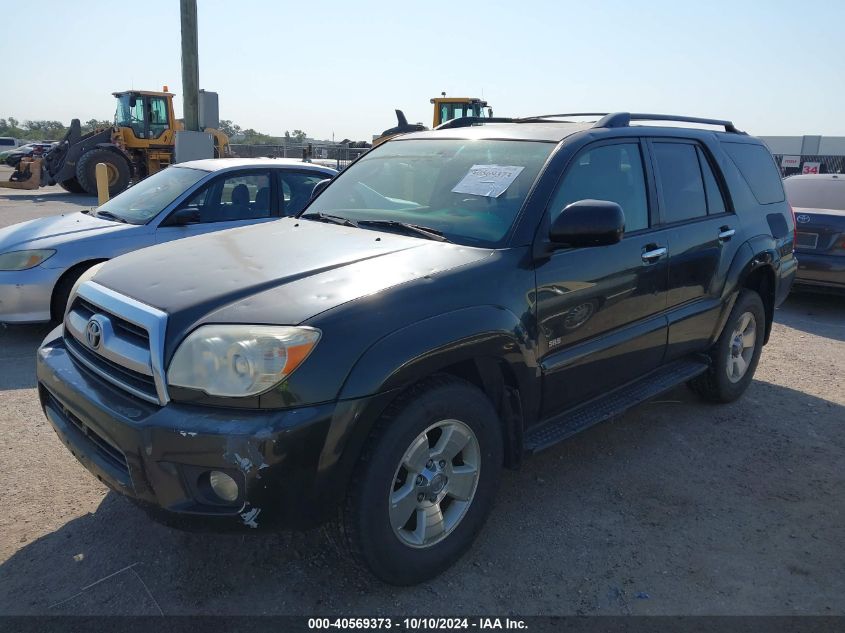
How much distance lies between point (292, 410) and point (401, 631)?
95 centimetres

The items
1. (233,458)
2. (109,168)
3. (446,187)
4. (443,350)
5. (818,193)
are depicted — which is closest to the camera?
(233,458)

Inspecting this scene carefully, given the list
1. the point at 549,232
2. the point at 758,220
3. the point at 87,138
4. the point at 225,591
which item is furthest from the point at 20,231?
the point at 87,138

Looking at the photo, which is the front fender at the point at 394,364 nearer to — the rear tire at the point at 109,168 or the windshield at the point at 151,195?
the windshield at the point at 151,195

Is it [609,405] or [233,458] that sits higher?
[233,458]

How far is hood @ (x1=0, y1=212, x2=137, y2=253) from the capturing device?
5816 mm

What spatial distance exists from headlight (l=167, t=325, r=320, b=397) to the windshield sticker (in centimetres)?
137

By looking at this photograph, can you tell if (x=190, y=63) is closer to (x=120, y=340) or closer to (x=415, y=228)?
(x=415, y=228)

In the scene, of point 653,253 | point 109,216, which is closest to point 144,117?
point 109,216

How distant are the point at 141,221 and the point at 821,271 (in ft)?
23.5

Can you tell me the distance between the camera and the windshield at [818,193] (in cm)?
833

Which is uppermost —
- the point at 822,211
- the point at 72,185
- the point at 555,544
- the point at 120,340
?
the point at 822,211

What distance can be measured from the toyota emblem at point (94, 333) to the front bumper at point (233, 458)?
0.35 m

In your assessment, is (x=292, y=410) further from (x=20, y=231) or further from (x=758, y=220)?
(x=20, y=231)

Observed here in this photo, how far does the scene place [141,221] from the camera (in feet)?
20.2
